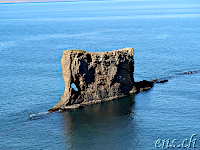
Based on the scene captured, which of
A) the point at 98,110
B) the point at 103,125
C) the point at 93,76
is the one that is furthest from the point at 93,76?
the point at 103,125

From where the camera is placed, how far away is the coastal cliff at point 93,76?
274ft

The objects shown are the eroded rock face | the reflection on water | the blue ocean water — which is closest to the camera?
the reflection on water

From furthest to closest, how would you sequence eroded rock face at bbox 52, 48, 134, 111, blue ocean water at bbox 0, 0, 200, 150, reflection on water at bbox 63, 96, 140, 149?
1. eroded rock face at bbox 52, 48, 134, 111
2. blue ocean water at bbox 0, 0, 200, 150
3. reflection on water at bbox 63, 96, 140, 149

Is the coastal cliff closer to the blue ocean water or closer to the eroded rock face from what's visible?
the eroded rock face

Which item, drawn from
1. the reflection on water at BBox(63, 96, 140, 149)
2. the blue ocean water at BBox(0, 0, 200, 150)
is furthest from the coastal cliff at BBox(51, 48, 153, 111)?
the blue ocean water at BBox(0, 0, 200, 150)

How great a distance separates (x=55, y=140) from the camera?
6775 cm

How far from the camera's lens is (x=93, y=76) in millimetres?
86875

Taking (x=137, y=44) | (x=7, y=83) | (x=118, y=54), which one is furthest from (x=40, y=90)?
(x=137, y=44)

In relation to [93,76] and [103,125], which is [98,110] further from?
[93,76]

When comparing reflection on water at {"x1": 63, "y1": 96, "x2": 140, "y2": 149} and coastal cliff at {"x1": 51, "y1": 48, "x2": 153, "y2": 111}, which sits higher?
coastal cliff at {"x1": 51, "y1": 48, "x2": 153, "y2": 111}

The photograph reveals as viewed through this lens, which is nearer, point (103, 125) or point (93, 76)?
point (103, 125)

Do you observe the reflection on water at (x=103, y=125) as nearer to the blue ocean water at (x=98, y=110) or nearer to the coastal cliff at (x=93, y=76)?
the blue ocean water at (x=98, y=110)

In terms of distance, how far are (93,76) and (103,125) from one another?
1695 cm

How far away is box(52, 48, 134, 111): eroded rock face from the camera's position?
274 ft
